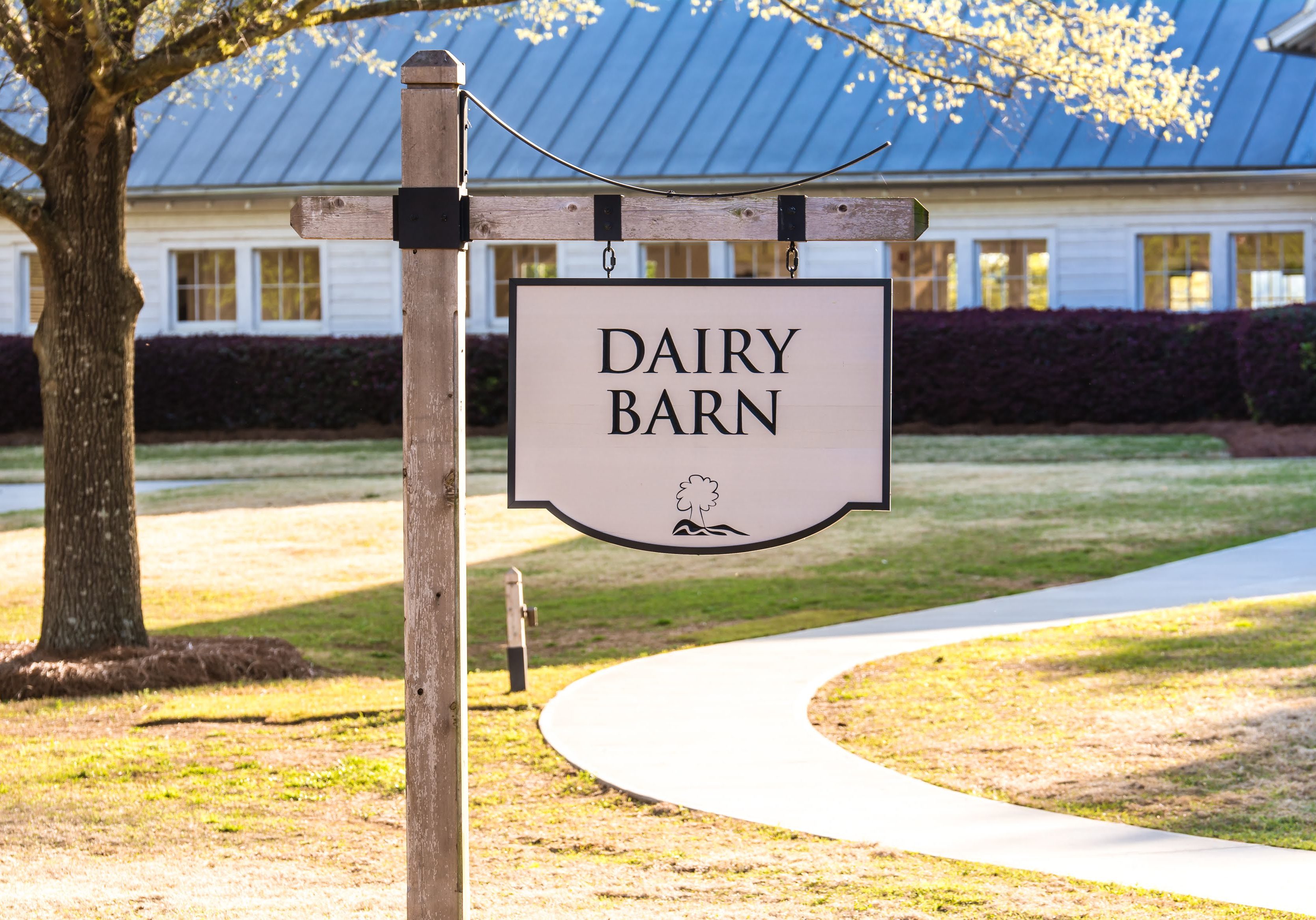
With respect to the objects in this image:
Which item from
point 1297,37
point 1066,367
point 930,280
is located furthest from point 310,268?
point 1297,37

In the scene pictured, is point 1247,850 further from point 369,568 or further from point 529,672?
point 369,568

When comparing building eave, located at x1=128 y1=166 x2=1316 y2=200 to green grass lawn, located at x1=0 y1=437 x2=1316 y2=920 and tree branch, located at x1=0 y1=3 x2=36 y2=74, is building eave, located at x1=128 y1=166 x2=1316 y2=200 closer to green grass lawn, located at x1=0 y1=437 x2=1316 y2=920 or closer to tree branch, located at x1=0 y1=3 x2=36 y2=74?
green grass lawn, located at x1=0 y1=437 x2=1316 y2=920

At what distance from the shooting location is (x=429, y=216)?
3676 millimetres

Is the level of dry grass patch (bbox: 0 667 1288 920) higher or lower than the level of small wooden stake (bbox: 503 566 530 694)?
lower

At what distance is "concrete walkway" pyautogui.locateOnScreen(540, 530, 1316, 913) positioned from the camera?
4.80 meters

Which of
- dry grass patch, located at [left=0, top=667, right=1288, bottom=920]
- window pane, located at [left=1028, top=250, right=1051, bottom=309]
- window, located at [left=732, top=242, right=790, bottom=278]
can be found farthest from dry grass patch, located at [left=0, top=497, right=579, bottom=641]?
window pane, located at [left=1028, top=250, right=1051, bottom=309]

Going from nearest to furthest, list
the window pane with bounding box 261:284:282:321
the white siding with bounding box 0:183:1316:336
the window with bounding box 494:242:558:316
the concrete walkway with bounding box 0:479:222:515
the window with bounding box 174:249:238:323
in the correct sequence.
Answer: the concrete walkway with bounding box 0:479:222:515 < the white siding with bounding box 0:183:1316:336 < the window with bounding box 494:242:558:316 < the window pane with bounding box 261:284:282:321 < the window with bounding box 174:249:238:323

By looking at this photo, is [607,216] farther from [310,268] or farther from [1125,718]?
[310,268]

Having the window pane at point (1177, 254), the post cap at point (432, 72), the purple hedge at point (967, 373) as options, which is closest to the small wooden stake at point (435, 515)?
the post cap at point (432, 72)

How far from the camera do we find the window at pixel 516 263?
2402cm

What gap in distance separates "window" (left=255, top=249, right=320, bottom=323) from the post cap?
70.9 ft

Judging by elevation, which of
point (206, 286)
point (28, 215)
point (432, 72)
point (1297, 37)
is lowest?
point (432, 72)

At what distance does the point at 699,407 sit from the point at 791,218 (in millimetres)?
529

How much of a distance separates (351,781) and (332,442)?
16883mm
